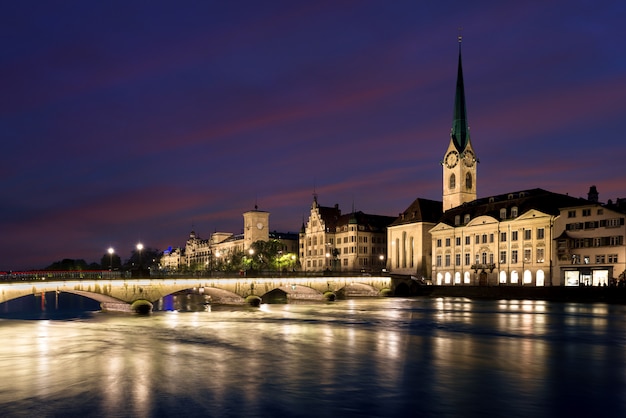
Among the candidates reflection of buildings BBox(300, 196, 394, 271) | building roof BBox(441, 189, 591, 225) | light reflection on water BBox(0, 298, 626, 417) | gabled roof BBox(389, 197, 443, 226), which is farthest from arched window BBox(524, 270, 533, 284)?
reflection of buildings BBox(300, 196, 394, 271)

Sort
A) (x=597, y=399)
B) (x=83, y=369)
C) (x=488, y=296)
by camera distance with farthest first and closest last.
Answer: (x=488, y=296), (x=83, y=369), (x=597, y=399)

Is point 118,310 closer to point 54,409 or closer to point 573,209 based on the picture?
point 54,409

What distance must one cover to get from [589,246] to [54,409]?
8847 cm

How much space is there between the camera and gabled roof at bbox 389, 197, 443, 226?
14275cm

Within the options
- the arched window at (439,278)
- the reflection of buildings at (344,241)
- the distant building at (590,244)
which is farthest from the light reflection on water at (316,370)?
the reflection of buildings at (344,241)

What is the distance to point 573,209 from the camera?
9675 cm

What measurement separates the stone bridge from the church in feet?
78.5

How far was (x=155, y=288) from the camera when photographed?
75.3 m

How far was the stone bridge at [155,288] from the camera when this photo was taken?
63500 millimetres

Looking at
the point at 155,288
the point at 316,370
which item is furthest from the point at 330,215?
the point at 316,370

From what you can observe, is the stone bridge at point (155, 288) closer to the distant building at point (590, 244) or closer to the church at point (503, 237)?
the church at point (503, 237)

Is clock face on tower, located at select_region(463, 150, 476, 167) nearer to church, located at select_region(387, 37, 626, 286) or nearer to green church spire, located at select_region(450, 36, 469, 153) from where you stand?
church, located at select_region(387, 37, 626, 286)

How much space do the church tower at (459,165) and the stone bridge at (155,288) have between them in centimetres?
4916

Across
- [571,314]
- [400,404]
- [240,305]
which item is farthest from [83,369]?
[240,305]
